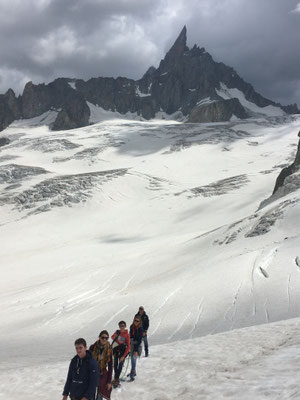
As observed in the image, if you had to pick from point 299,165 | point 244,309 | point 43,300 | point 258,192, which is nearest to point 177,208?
point 258,192

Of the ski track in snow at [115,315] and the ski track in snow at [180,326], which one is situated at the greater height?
the ski track in snow at [115,315]

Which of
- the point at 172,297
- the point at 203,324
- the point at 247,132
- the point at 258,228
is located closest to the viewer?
the point at 203,324

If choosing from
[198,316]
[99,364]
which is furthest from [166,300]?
[99,364]

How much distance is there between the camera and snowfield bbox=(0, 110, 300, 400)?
33.7 feet

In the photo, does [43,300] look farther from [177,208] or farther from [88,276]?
[177,208]

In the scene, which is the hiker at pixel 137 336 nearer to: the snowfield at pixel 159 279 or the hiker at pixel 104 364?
the snowfield at pixel 159 279

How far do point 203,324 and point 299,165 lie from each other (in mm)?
39300

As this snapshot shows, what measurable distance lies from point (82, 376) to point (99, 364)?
4.06ft

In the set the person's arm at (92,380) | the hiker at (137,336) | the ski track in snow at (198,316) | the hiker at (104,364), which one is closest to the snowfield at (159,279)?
the ski track in snow at (198,316)

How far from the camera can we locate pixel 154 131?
171 metres

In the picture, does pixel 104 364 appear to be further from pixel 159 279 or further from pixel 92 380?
pixel 159 279

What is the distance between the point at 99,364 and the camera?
8148 mm

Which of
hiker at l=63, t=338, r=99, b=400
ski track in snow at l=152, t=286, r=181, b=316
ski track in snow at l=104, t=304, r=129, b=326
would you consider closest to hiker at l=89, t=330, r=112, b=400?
hiker at l=63, t=338, r=99, b=400

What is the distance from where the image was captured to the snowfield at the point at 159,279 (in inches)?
404
